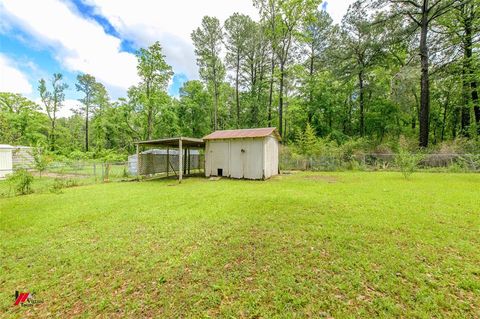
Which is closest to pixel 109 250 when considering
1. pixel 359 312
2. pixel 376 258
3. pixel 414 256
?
pixel 359 312

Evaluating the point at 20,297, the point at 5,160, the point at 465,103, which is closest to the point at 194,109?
the point at 5,160

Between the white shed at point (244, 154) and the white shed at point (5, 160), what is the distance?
11978 mm

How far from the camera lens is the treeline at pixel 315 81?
1477cm

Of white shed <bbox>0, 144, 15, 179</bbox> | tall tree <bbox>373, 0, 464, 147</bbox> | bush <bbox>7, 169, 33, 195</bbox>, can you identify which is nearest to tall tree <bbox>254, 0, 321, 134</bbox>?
tall tree <bbox>373, 0, 464, 147</bbox>

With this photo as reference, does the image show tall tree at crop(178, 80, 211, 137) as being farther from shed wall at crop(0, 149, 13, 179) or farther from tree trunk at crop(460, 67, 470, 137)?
tree trunk at crop(460, 67, 470, 137)

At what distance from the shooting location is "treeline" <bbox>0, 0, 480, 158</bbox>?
14.8 meters

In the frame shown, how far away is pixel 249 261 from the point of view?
302 cm

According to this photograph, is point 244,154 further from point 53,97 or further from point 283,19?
point 53,97

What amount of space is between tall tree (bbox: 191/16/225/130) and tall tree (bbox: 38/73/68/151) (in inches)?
765

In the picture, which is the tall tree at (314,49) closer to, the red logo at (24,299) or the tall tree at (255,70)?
the tall tree at (255,70)

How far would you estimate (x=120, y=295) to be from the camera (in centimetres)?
243

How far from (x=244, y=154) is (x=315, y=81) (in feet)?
46.5

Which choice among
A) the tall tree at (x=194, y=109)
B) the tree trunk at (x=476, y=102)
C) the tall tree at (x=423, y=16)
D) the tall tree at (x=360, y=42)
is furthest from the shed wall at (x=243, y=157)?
the tree trunk at (x=476, y=102)

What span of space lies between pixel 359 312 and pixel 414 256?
5.46 ft
